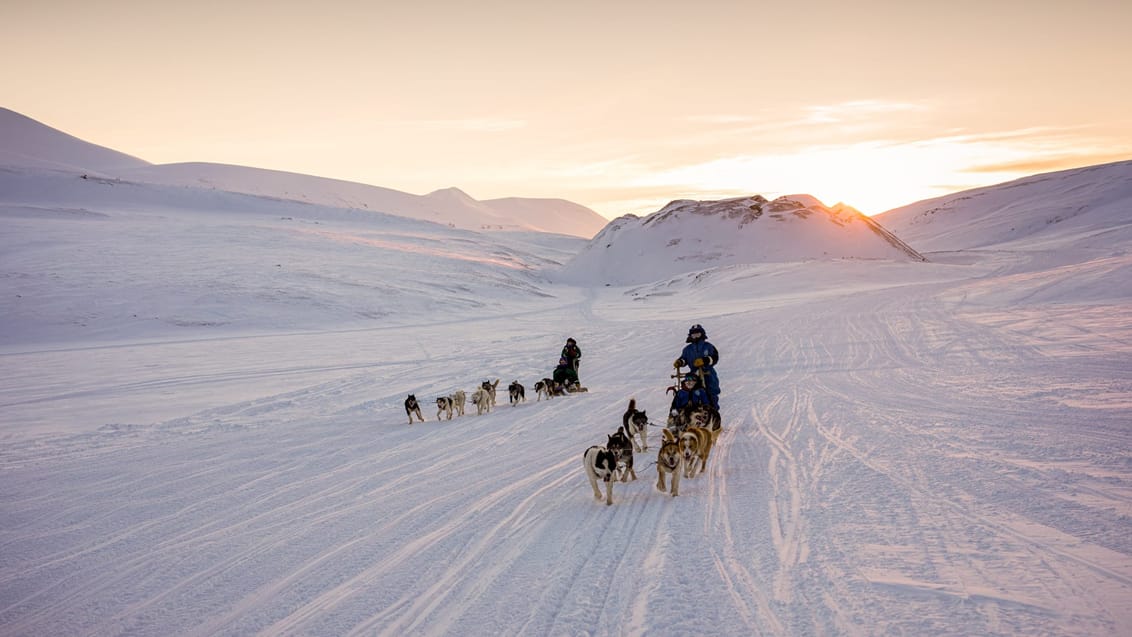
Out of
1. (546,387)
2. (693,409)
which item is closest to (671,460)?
(693,409)

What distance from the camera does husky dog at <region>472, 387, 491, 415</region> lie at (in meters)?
15.9

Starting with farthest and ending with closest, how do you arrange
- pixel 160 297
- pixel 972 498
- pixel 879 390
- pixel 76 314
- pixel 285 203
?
1. pixel 285 203
2. pixel 160 297
3. pixel 76 314
4. pixel 879 390
5. pixel 972 498

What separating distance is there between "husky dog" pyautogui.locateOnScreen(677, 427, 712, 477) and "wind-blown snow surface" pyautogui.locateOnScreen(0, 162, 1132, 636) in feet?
1.21

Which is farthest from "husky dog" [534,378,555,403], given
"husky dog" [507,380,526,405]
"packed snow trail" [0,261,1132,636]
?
"packed snow trail" [0,261,1132,636]

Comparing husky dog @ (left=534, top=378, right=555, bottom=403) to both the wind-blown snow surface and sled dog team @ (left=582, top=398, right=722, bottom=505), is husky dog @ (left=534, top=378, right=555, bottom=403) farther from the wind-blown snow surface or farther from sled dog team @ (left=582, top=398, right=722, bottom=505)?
sled dog team @ (left=582, top=398, right=722, bottom=505)

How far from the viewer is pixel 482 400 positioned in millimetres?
15969

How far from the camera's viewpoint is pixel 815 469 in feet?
30.7

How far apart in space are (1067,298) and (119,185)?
99078 mm

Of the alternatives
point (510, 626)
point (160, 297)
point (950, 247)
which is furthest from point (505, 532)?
point (950, 247)

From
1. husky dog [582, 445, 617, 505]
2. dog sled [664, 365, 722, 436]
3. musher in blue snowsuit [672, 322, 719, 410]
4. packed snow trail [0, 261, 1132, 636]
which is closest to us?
packed snow trail [0, 261, 1132, 636]

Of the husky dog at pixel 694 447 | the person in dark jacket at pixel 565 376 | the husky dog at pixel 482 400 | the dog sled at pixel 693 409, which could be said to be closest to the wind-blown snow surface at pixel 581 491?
the husky dog at pixel 694 447

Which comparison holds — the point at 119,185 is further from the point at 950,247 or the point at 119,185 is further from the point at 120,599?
the point at 950,247

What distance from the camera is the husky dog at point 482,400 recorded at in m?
15.9

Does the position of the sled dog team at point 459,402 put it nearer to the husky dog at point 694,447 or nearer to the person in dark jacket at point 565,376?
the person in dark jacket at point 565,376
